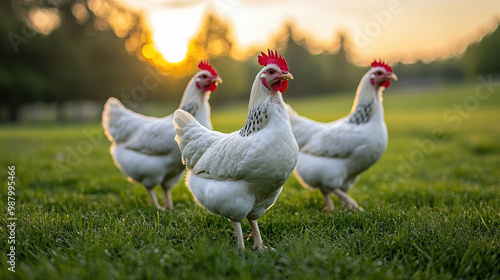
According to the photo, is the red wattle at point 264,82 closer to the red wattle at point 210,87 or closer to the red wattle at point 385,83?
the red wattle at point 210,87

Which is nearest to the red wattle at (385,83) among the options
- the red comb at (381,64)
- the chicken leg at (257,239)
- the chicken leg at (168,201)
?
the red comb at (381,64)

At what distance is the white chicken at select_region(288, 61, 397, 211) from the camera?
4008mm

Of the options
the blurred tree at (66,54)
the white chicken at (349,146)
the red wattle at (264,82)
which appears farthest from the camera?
the blurred tree at (66,54)

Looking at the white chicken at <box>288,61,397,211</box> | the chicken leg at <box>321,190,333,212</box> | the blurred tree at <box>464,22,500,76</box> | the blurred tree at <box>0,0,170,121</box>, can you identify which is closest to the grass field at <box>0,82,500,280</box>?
the chicken leg at <box>321,190,333,212</box>

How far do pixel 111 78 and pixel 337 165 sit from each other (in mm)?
23596

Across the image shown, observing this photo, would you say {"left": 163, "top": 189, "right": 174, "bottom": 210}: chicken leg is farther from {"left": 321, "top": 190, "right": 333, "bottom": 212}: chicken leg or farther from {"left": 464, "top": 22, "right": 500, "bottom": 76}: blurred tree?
{"left": 464, "top": 22, "right": 500, "bottom": 76}: blurred tree

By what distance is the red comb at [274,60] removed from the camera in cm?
279

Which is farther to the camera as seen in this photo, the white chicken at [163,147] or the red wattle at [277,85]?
the white chicken at [163,147]

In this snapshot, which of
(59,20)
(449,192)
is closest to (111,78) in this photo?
(59,20)

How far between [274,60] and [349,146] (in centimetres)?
176

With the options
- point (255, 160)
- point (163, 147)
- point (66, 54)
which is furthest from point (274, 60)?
point (66, 54)

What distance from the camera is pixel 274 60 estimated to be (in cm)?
282

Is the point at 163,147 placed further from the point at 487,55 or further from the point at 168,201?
the point at 487,55

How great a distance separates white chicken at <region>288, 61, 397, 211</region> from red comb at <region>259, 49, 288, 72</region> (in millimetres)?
1697
